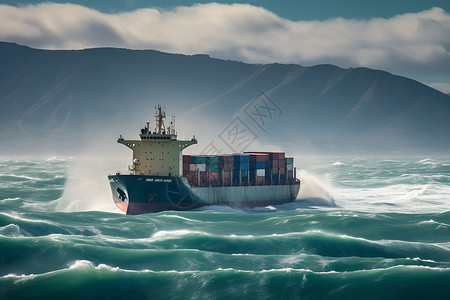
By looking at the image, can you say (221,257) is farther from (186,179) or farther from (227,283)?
(186,179)

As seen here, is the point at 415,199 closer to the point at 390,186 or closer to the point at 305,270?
the point at 390,186

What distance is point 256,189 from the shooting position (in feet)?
198

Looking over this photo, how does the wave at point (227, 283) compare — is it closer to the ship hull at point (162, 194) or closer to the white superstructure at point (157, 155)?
the ship hull at point (162, 194)

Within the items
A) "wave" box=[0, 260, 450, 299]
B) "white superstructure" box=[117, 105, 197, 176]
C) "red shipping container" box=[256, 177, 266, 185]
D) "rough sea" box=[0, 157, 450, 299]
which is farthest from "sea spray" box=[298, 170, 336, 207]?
"wave" box=[0, 260, 450, 299]

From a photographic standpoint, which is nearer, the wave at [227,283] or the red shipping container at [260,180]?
the wave at [227,283]

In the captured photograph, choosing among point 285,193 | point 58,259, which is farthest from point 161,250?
point 285,193

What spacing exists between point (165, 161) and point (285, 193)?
1771 cm

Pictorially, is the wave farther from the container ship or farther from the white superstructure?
the white superstructure

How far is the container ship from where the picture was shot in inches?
2040

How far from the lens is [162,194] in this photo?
52.0 metres

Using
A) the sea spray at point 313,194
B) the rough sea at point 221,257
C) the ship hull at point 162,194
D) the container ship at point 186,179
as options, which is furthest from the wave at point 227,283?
the sea spray at point 313,194

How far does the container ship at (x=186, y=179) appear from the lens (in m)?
51.8

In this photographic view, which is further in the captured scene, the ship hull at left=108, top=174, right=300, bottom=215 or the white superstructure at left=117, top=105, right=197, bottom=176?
the white superstructure at left=117, top=105, right=197, bottom=176

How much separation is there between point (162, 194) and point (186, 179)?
281cm
